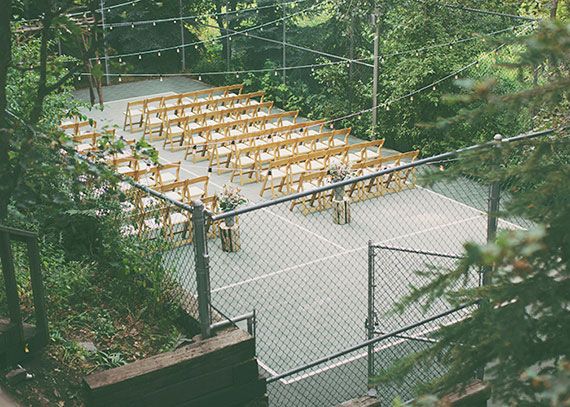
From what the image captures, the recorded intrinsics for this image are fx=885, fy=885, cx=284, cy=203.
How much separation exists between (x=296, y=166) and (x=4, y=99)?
11142 mm

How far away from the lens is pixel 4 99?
20.3 ft

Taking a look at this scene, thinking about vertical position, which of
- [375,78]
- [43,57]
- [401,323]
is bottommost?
[401,323]

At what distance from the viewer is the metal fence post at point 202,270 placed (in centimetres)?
658

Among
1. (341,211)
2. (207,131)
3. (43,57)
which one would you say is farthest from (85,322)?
(207,131)

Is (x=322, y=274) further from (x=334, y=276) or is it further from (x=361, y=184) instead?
(x=361, y=184)

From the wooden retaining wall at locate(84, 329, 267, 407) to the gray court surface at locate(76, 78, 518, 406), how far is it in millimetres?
1240

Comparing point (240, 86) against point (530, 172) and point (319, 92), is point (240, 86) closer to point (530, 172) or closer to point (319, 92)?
point (319, 92)

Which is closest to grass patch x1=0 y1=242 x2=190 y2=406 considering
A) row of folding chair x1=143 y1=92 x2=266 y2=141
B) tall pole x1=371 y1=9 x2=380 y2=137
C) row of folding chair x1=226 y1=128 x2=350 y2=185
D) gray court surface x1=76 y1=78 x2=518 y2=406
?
gray court surface x1=76 y1=78 x2=518 y2=406

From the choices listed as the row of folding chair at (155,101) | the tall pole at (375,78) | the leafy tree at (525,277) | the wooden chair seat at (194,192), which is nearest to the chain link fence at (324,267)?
the wooden chair seat at (194,192)

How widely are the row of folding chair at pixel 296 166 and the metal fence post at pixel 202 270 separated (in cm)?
921

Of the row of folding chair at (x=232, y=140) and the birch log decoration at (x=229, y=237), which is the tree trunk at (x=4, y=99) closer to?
the birch log decoration at (x=229, y=237)

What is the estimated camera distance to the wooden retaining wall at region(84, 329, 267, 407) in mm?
6207

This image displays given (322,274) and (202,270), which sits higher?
(202,270)

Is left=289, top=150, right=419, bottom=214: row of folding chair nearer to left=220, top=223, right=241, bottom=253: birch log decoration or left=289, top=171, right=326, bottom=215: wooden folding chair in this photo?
left=289, top=171, right=326, bottom=215: wooden folding chair
